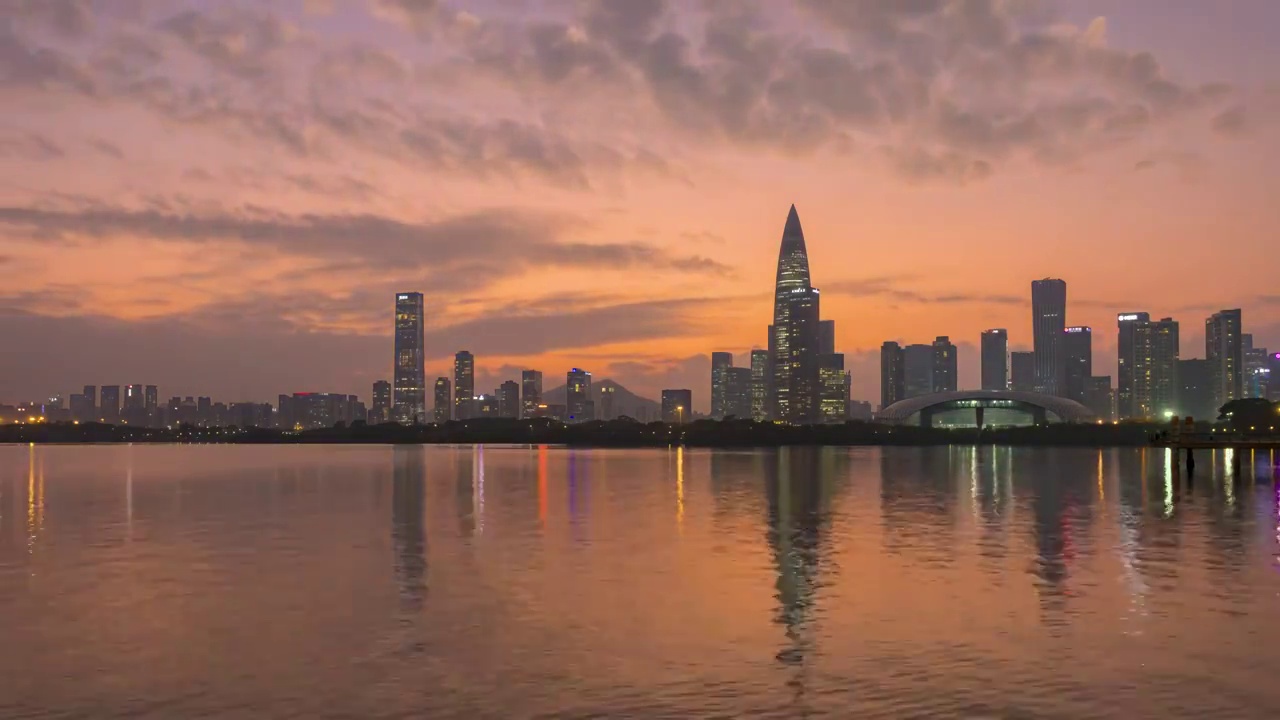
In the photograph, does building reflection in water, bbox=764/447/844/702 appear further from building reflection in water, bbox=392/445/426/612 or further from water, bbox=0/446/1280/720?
building reflection in water, bbox=392/445/426/612

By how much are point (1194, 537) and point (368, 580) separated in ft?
128

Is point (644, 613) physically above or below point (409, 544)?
above

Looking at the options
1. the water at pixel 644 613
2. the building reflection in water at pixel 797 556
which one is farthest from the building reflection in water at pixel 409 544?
the building reflection in water at pixel 797 556

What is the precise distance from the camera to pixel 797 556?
48.4 metres

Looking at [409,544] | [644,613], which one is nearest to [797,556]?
[644,613]

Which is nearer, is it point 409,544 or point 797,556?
point 797,556

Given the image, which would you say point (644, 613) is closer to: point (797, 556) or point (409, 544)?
point (797, 556)

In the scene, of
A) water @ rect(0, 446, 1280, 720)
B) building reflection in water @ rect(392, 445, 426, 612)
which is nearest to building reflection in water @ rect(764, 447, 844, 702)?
water @ rect(0, 446, 1280, 720)

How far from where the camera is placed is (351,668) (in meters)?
26.9

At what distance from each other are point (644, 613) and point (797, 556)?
15.3 metres

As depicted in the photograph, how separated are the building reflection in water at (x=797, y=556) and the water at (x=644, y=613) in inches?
8.6

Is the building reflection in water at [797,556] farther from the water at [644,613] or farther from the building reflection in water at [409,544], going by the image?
the building reflection in water at [409,544]

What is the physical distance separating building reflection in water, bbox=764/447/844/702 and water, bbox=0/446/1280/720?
0.22m

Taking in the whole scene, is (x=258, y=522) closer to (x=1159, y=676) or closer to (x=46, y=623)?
(x=46, y=623)
